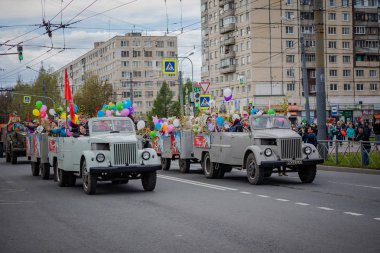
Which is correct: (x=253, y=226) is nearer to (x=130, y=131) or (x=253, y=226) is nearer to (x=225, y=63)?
(x=130, y=131)

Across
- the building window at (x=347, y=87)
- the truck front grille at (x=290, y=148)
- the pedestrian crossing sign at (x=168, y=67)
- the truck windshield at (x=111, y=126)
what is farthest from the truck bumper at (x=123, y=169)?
the building window at (x=347, y=87)

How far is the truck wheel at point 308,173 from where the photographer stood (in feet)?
61.0

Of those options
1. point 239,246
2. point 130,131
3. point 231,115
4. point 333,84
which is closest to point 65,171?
point 130,131

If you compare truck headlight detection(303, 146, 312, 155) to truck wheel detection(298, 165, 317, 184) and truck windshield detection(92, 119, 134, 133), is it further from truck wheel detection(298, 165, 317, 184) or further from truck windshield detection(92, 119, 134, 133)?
truck windshield detection(92, 119, 134, 133)

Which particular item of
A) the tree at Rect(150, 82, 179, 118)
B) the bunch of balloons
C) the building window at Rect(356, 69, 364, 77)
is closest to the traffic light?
the bunch of balloons

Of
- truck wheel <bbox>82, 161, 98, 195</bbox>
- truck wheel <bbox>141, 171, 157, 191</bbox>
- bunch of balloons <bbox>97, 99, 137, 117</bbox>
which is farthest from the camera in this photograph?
bunch of balloons <bbox>97, 99, 137, 117</bbox>

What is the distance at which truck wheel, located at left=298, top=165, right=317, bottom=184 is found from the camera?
18.6 metres

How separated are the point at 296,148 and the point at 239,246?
10.2m

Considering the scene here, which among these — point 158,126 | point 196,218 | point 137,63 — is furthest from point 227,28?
point 196,218

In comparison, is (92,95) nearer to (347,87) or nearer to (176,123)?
(347,87)

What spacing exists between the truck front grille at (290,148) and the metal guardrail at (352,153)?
5051 millimetres

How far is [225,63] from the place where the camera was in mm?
93188

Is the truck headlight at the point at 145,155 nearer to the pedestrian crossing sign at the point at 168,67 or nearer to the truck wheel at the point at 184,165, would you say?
the truck wheel at the point at 184,165

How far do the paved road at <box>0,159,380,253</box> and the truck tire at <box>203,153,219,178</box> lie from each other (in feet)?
9.40
